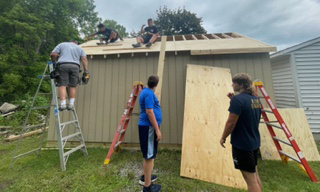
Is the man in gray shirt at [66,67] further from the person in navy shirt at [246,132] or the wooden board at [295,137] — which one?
the wooden board at [295,137]

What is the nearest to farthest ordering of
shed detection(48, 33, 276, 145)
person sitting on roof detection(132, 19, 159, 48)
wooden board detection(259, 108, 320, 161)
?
1. wooden board detection(259, 108, 320, 161)
2. shed detection(48, 33, 276, 145)
3. person sitting on roof detection(132, 19, 159, 48)

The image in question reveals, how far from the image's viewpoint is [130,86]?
3391 mm

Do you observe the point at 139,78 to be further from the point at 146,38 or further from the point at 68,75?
the point at 146,38

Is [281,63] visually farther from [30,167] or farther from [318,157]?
[30,167]

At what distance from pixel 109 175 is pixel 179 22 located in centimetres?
1603

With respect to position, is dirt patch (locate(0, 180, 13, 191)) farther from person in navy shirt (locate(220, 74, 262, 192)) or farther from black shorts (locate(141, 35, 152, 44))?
black shorts (locate(141, 35, 152, 44))

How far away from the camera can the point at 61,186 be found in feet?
6.16

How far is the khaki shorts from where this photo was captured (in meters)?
2.38

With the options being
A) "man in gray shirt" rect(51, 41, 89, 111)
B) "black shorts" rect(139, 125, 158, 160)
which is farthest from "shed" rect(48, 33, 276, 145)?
"black shorts" rect(139, 125, 158, 160)

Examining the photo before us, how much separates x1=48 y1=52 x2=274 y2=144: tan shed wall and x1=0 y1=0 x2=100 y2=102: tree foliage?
21.3ft

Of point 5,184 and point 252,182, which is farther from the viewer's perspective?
point 5,184

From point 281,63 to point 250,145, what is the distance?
4653mm

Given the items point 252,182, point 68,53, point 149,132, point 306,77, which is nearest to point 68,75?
point 68,53

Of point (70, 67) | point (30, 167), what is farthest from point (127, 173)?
point (70, 67)
